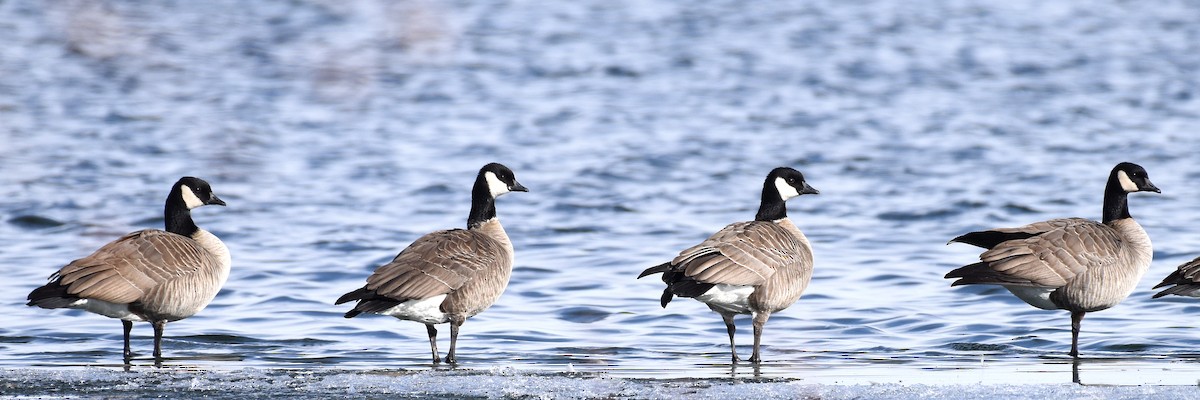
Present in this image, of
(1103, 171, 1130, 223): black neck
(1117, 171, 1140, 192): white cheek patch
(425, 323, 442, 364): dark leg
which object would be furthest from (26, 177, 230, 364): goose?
(1117, 171, 1140, 192): white cheek patch

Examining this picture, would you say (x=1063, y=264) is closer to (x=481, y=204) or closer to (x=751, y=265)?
(x=751, y=265)

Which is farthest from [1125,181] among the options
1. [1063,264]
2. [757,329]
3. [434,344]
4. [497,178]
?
[434,344]

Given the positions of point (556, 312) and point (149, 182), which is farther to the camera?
point (149, 182)

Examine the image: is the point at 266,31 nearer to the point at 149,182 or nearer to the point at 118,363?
the point at 149,182

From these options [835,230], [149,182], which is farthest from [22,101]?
[835,230]

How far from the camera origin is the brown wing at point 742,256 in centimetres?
920

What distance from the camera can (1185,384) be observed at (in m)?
8.16

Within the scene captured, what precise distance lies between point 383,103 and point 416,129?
3.06 m

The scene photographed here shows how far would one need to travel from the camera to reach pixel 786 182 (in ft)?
35.8

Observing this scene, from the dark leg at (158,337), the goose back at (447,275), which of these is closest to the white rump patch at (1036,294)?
the goose back at (447,275)

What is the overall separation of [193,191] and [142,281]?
1694 millimetres

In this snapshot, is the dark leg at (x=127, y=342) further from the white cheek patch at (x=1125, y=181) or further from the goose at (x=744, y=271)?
the white cheek patch at (x=1125, y=181)

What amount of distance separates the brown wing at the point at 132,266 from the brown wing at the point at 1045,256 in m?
5.20

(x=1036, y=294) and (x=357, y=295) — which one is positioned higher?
(x=357, y=295)
